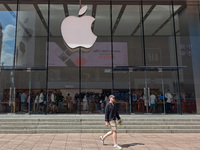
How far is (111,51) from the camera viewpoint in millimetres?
14367

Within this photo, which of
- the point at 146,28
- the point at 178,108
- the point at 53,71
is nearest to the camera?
the point at 178,108

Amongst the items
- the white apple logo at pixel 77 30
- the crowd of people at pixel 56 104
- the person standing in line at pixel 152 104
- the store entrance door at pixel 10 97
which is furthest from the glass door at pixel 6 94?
the person standing in line at pixel 152 104

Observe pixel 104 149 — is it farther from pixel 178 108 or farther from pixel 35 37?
pixel 35 37

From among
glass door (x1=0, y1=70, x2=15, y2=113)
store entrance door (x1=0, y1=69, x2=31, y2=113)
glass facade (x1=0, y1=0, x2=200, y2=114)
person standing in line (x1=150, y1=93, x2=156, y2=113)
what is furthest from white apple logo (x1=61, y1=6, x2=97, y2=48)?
person standing in line (x1=150, y1=93, x2=156, y2=113)

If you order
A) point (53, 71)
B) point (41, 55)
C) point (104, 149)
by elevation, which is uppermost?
point (41, 55)

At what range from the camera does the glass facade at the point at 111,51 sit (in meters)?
12.9

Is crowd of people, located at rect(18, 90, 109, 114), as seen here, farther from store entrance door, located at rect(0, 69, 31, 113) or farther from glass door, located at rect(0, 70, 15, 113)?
glass door, located at rect(0, 70, 15, 113)

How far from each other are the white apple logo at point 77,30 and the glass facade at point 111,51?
0.93m

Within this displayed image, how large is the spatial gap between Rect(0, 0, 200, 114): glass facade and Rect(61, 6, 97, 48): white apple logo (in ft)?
3.06

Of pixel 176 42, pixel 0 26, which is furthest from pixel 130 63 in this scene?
pixel 0 26

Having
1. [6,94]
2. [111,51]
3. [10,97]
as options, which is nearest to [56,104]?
[10,97]

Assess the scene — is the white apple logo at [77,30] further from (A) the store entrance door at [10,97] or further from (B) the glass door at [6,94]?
(B) the glass door at [6,94]

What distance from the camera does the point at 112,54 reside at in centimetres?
1404

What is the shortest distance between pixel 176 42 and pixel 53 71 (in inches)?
449
